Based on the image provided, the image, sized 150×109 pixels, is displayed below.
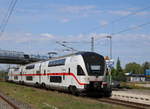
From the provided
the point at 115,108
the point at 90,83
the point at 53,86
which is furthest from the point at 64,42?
the point at 115,108

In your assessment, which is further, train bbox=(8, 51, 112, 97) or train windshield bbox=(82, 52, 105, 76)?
train windshield bbox=(82, 52, 105, 76)

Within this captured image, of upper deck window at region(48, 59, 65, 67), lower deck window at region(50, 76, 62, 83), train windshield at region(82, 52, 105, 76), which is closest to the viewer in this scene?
train windshield at region(82, 52, 105, 76)

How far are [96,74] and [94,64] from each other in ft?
2.85

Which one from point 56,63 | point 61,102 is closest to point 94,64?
point 61,102

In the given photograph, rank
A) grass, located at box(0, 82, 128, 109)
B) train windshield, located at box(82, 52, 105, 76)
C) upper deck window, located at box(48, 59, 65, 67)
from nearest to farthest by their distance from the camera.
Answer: grass, located at box(0, 82, 128, 109) < train windshield, located at box(82, 52, 105, 76) < upper deck window, located at box(48, 59, 65, 67)

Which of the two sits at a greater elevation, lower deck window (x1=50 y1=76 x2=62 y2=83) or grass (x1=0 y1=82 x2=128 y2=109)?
lower deck window (x1=50 y1=76 x2=62 y2=83)

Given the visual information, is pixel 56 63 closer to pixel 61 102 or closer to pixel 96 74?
pixel 96 74

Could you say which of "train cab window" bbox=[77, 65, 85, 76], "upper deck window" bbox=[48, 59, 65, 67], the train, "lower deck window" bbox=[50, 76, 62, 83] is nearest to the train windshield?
the train

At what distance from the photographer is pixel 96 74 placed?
22.7 m

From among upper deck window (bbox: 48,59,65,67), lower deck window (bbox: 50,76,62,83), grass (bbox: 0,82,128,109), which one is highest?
upper deck window (bbox: 48,59,65,67)

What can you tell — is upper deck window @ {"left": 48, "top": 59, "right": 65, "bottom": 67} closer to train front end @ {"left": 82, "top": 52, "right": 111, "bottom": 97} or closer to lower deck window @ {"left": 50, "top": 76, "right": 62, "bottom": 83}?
lower deck window @ {"left": 50, "top": 76, "right": 62, "bottom": 83}

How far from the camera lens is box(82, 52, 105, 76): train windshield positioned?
74.2 ft

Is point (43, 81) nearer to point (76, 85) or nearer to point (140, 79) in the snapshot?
point (76, 85)

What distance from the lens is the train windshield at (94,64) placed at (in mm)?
22623
